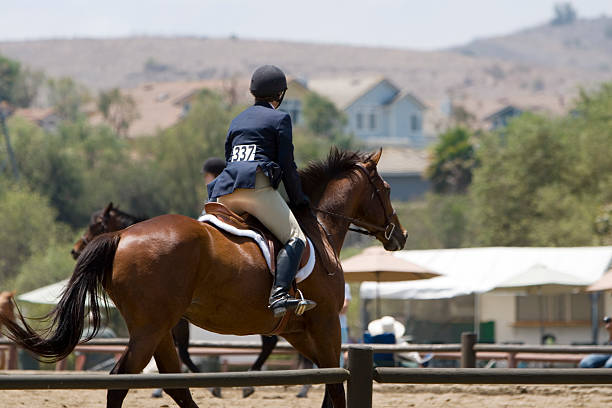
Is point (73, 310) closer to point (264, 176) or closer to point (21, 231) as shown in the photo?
point (264, 176)

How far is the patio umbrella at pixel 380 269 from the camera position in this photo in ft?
48.7

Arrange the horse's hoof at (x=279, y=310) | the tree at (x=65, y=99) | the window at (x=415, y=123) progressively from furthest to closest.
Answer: the tree at (x=65, y=99)
the window at (x=415, y=123)
the horse's hoof at (x=279, y=310)

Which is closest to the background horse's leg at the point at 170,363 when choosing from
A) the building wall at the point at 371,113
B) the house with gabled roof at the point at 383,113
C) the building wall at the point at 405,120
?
the house with gabled roof at the point at 383,113

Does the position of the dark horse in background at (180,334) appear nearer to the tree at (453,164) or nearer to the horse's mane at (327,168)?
the horse's mane at (327,168)

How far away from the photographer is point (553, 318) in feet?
94.4

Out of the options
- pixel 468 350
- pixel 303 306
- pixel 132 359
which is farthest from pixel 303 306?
pixel 468 350

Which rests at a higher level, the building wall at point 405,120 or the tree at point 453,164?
the building wall at point 405,120

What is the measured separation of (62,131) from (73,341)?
7315 cm

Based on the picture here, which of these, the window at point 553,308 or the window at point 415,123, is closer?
the window at point 553,308

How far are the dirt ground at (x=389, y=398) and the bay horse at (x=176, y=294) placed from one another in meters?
2.72

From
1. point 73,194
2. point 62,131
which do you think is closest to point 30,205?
point 73,194

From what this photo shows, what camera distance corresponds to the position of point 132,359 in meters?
6.15

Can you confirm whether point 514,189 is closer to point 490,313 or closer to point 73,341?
point 490,313

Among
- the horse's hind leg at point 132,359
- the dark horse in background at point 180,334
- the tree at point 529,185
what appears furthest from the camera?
the tree at point 529,185
